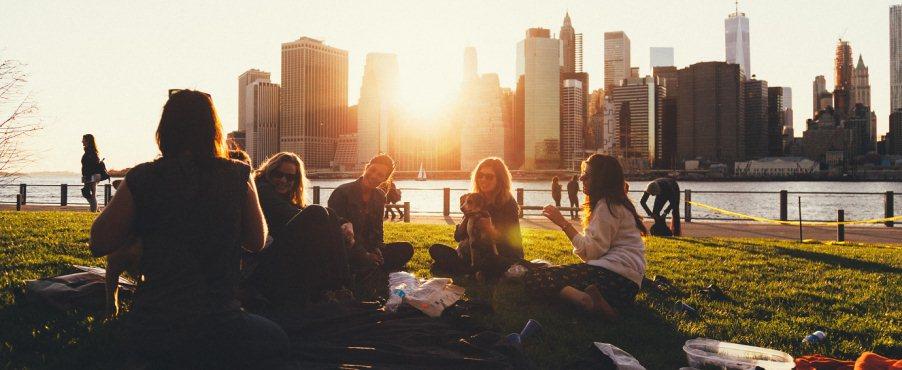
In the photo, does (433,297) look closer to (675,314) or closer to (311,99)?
(675,314)

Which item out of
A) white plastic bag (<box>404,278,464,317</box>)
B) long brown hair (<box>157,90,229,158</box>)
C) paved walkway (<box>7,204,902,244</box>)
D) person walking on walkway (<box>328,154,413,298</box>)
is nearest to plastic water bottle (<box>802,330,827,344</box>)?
white plastic bag (<box>404,278,464,317</box>)

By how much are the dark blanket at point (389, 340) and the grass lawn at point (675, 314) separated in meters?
0.34

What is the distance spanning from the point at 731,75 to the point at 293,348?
174926mm

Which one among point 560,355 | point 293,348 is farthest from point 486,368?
point 293,348

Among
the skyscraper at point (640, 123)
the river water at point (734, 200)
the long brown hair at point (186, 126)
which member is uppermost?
the skyscraper at point (640, 123)

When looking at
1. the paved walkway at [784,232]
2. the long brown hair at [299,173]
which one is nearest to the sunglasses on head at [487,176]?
the long brown hair at [299,173]

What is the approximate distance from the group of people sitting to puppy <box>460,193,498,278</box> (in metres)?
0.02

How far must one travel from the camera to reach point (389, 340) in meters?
3.87

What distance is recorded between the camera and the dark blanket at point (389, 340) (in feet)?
11.3

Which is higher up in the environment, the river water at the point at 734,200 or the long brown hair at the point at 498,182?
the long brown hair at the point at 498,182

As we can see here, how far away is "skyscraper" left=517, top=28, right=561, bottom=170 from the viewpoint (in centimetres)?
16438

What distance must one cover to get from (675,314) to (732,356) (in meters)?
1.32

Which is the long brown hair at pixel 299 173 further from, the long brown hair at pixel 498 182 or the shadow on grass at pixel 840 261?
the shadow on grass at pixel 840 261

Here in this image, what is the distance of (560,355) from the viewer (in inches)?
151
